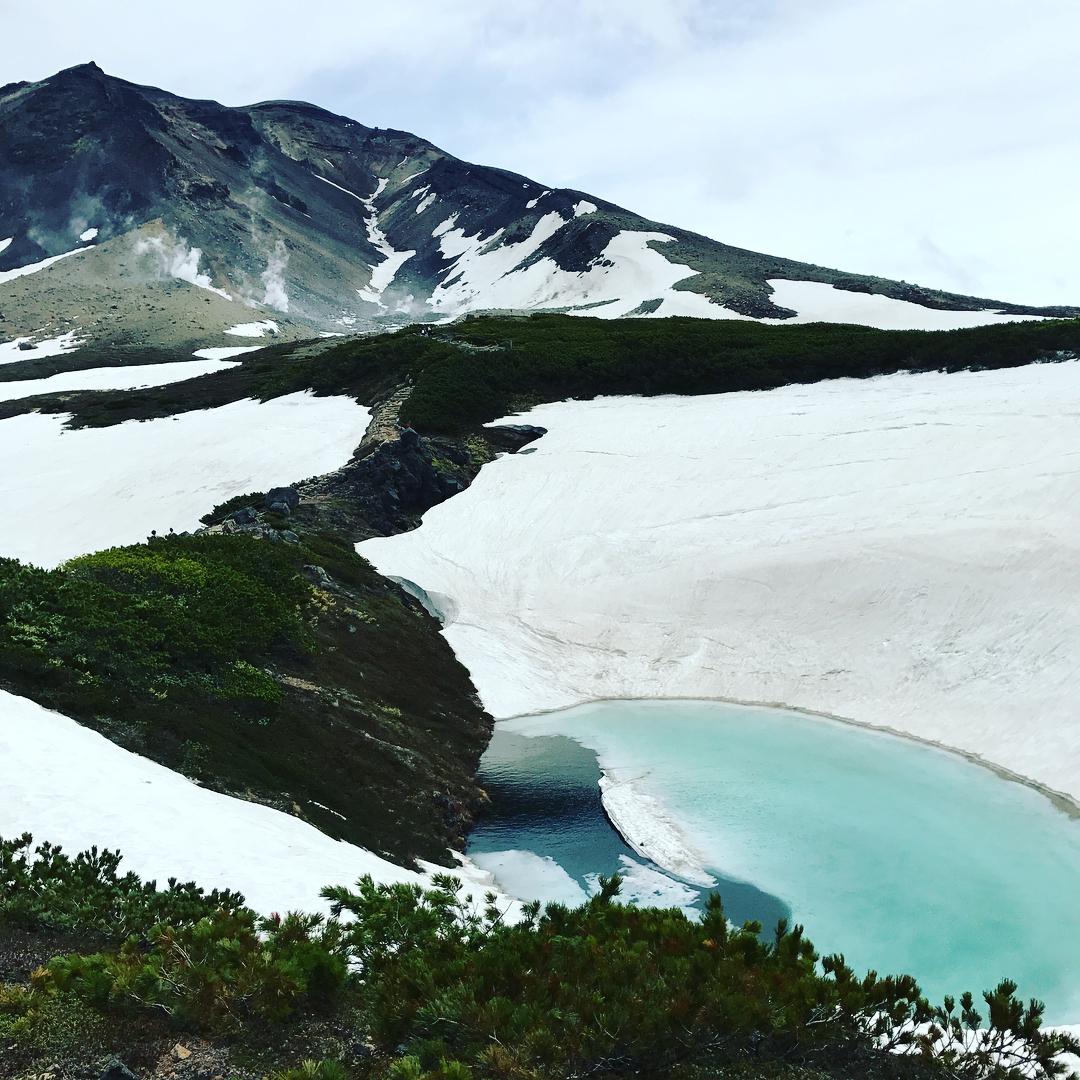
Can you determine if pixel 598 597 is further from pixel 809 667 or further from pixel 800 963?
pixel 800 963

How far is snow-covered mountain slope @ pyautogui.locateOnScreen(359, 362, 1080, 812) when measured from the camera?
23.3 meters

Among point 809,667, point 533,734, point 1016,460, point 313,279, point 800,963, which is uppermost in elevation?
point 313,279

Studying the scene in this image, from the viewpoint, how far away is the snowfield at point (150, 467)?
38.0m

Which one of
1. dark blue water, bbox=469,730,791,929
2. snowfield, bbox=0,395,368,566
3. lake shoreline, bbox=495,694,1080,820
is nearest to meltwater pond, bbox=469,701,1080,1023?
dark blue water, bbox=469,730,791,929

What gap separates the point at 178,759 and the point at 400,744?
6055 millimetres

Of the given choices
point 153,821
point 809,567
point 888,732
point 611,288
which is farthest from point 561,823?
point 611,288

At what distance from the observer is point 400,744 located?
2019 centimetres

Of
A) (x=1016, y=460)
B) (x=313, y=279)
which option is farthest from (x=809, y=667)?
(x=313, y=279)

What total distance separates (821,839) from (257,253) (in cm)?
15891

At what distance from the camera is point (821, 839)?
17.2 metres

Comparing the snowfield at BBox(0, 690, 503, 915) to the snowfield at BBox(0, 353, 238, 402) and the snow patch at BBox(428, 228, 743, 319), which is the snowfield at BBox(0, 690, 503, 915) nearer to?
the snowfield at BBox(0, 353, 238, 402)

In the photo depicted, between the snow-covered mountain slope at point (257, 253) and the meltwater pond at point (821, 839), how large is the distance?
75737 millimetres

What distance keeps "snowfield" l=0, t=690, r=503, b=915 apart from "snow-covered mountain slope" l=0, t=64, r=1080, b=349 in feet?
279

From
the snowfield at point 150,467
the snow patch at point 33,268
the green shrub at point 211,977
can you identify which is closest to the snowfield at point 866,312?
the snowfield at point 150,467
